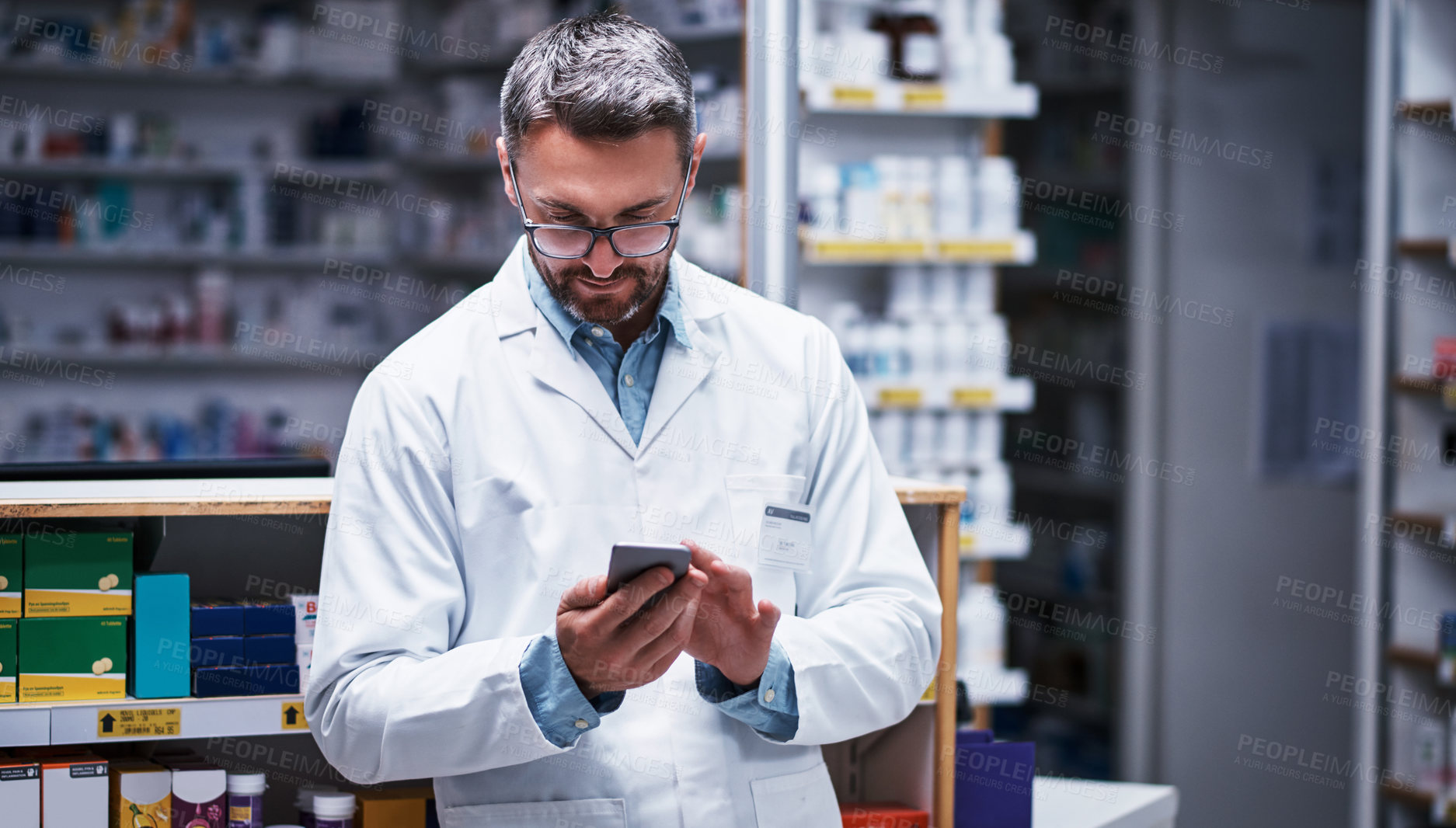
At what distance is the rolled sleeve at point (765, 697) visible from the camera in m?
1.62

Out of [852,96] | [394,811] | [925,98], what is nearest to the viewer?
[394,811]

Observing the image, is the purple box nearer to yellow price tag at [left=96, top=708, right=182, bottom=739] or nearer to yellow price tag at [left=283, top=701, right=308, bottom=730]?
yellow price tag at [left=283, top=701, right=308, bottom=730]

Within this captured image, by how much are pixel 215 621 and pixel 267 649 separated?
0.27 ft

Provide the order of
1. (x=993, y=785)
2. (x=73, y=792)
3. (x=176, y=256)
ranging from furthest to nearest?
(x=176, y=256), (x=993, y=785), (x=73, y=792)

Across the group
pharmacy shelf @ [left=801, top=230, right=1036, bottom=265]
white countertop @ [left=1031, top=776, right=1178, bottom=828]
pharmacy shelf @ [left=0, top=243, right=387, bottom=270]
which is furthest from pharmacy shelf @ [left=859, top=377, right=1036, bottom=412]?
pharmacy shelf @ [left=0, top=243, right=387, bottom=270]

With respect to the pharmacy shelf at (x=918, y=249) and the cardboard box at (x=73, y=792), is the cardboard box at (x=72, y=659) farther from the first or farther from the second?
the pharmacy shelf at (x=918, y=249)

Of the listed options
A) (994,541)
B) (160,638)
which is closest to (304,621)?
(160,638)

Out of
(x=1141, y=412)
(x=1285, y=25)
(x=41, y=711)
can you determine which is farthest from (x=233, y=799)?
(x=1285, y=25)

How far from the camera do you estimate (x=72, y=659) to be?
5.98 ft

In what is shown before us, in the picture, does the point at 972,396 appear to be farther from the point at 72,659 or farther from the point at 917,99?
the point at 72,659

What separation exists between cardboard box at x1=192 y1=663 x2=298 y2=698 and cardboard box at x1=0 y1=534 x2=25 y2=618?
0.25 metres

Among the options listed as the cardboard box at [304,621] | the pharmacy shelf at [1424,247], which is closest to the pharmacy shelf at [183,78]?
the pharmacy shelf at [1424,247]

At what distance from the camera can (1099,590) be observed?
5.33 m

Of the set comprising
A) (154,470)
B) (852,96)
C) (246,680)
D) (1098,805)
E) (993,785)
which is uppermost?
(852,96)
